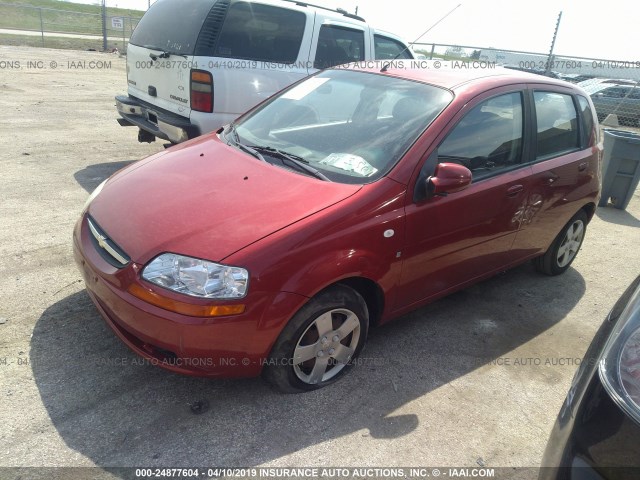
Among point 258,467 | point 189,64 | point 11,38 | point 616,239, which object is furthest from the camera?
point 11,38

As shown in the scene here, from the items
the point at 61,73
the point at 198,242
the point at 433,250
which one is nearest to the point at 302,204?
the point at 198,242

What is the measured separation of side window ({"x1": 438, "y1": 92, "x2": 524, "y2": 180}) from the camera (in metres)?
3.22

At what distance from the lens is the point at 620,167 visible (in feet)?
23.4

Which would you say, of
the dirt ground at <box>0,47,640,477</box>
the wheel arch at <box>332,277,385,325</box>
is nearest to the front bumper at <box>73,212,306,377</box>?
the dirt ground at <box>0,47,640,477</box>

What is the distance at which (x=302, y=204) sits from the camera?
8.79 ft

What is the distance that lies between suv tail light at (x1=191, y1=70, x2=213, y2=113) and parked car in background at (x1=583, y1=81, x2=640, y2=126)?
1182cm

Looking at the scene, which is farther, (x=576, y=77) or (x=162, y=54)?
(x=576, y=77)

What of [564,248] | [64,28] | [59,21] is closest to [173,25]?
[564,248]

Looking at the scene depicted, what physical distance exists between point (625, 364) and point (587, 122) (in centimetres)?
342

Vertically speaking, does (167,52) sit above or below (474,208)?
above

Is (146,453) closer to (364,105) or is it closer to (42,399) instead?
(42,399)

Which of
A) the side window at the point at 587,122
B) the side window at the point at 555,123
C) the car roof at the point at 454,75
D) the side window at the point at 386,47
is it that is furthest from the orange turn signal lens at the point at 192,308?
the side window at the point at 386,47

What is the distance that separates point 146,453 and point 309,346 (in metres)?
0.94

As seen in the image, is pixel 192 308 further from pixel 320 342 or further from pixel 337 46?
pixel 337 46
